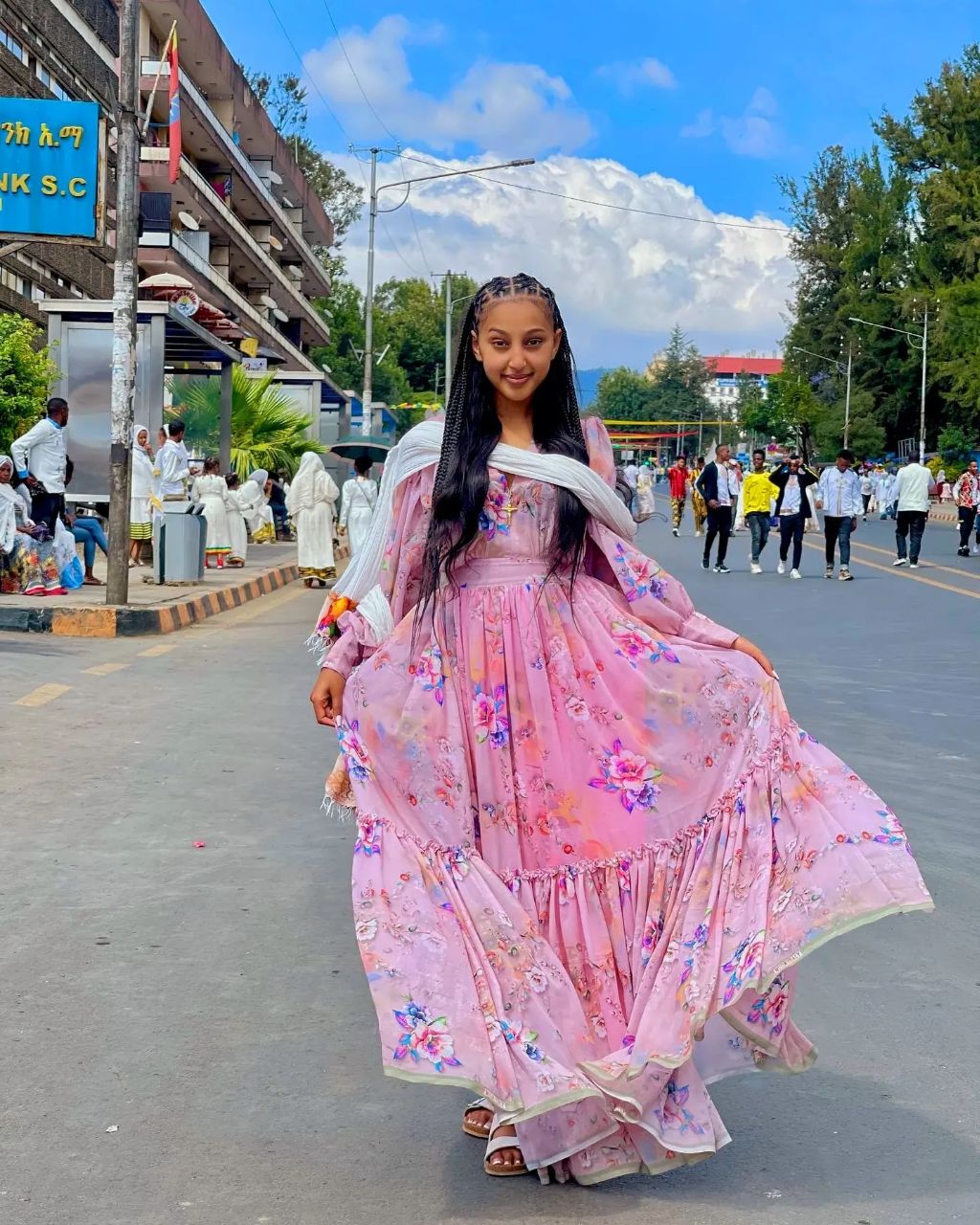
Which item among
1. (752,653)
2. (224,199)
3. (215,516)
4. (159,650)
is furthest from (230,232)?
(752,653)

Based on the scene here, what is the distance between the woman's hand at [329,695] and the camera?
10.8 ft

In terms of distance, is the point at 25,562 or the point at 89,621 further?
the point at 25,562

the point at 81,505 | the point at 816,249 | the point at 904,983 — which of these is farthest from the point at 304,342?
the point at 904,983

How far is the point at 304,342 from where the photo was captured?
249 feet

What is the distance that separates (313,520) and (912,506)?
29.9 feet

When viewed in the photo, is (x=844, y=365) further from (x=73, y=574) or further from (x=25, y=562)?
(x=25, y=562)

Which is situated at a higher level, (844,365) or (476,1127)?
(844,365)

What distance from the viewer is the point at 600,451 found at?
11.1 ft

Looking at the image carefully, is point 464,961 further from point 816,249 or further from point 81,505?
Result: point 816,249

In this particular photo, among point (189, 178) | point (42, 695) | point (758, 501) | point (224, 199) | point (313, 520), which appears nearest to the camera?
point (42, 695)

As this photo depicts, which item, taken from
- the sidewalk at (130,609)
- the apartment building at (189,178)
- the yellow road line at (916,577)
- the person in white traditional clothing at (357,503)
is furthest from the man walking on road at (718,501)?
the apartment building at (189,178)

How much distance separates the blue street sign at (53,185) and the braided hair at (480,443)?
43.1ft

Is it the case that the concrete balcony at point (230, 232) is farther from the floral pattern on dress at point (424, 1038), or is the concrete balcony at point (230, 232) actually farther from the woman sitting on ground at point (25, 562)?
the floral pattern on dress at point (424, 1038)

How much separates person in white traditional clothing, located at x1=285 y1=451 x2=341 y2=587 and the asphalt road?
40.1ft
